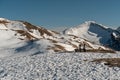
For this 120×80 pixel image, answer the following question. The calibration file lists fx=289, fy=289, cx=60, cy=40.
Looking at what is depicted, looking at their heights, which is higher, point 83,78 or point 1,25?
point 1,25

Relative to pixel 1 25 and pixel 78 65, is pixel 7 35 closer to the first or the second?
pixel 1 25

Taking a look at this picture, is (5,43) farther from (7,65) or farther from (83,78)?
(83,78)

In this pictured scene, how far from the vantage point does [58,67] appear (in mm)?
36656

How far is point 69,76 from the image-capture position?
32.1 meters

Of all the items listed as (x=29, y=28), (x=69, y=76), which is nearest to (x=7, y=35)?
(x=29, y=28)

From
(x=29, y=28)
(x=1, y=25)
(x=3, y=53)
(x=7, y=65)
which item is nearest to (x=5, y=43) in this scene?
(x=3, y=53)

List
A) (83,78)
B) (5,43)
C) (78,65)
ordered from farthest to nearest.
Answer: (5,43) < (78,65) < (83,78)

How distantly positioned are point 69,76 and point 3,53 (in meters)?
66.0

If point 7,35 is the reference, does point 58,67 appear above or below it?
below

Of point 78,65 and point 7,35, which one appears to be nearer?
point 78,65

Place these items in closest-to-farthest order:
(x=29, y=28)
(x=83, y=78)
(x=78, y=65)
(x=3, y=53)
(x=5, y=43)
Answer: (x=83, y=78) < (x=78, y=65) < (x=3, y=53) < (x=5, y=43) < (x=29, y=28)

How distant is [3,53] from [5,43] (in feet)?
71.3

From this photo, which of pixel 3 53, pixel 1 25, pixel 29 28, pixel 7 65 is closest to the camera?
pixel 7 65

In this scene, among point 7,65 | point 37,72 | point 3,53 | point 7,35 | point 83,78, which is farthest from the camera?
point 7,35
